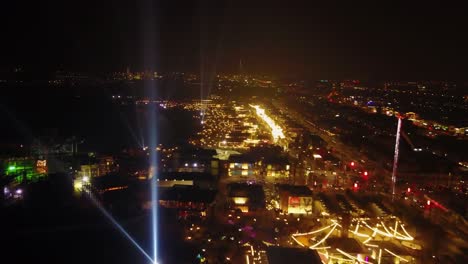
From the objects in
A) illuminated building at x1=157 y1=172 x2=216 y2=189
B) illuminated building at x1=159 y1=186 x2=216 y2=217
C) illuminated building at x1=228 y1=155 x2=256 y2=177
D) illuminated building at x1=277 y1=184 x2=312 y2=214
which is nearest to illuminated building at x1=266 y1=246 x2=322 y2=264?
illuminated building at x1=159 y1=186 x2=216 y2=217

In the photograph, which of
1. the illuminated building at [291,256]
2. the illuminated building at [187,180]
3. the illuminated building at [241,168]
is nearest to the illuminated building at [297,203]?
the illuminated building at [187,180]

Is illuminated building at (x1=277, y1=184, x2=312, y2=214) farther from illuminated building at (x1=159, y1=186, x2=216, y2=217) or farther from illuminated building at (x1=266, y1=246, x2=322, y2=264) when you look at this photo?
illuminated building at (x1=266, y1=246, x2=322, y2=264)

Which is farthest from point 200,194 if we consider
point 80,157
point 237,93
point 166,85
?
point 166,85

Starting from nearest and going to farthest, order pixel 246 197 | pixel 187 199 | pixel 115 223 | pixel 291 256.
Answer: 1. pixel 291 256
2. pixel 115 223
3. pixel 187 199
4. pixel 246 197

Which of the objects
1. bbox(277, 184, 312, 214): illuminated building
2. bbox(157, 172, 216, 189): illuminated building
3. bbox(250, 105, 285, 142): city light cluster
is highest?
bbox(250, 105, 285, 142): city light cluster

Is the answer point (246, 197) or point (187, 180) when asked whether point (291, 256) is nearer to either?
point (246, 197)

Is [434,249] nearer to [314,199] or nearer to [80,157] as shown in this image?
[314,199]

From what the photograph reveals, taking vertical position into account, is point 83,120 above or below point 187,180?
above

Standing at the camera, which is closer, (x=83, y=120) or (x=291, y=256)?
(x=291, y=256)

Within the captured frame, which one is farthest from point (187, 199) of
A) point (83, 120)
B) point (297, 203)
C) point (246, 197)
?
point (83, 120)
